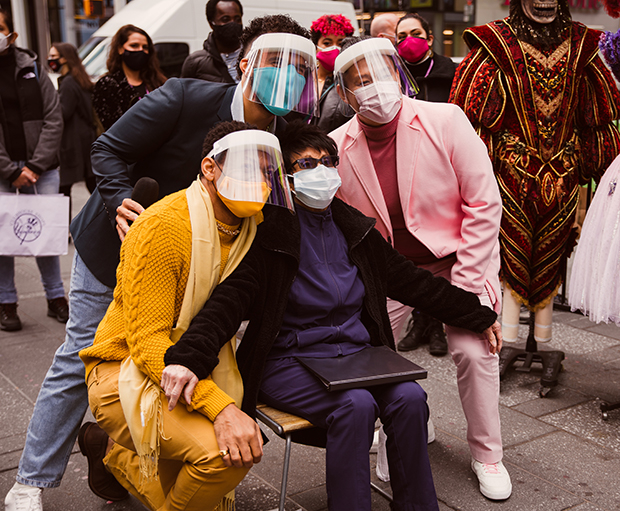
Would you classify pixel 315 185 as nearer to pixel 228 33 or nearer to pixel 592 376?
pixel 592 376

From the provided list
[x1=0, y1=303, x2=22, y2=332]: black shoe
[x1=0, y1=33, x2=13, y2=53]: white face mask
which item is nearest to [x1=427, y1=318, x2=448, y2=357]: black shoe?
[x1=0, y1=303, x2=22, y2=332]: black shoe

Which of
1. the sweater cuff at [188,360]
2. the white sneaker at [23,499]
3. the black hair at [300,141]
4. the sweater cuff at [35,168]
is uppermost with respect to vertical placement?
the black hair at [300,141]

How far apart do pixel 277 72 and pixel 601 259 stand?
6.57ft

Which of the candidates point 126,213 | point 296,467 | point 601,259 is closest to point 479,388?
point 296,467

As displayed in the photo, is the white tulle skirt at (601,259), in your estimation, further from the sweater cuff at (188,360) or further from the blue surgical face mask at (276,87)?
the sweater cuff at (188,360)

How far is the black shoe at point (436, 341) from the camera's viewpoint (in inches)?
185

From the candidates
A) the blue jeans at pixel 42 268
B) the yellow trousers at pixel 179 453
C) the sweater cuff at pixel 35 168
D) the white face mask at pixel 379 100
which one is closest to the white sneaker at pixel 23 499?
A: the yellow trousers at pixel 179 453

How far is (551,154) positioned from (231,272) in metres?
2.26

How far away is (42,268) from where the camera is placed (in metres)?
5.35

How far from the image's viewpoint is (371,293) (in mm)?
2721

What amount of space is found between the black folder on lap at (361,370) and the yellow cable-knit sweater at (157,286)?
1.10ft

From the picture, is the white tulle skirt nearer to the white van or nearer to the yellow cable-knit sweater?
the yellow cable-knit sweater

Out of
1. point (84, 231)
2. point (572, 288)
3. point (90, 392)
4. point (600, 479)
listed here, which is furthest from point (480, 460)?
point (84, 231)

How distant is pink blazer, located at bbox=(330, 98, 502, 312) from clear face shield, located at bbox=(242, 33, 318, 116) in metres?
0.52
